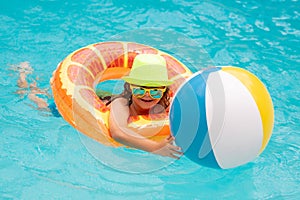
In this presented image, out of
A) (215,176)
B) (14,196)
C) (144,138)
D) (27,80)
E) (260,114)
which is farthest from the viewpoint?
(27,80)

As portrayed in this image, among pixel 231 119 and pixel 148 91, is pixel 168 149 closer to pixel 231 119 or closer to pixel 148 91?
pixel 148 91

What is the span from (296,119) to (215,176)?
125 cm

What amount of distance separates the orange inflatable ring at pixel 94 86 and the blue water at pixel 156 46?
0.24 metres

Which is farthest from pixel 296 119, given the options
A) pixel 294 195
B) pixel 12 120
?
pixel 12 120

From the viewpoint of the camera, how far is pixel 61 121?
5.32 metres

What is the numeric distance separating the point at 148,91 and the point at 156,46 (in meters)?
1.57

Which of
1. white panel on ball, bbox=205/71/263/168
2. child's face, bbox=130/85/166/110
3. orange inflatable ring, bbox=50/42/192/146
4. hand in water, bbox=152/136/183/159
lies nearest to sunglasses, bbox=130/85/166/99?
child's face, bbox=130/85/166/110

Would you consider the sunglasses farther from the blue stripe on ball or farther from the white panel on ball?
the white panel on ball

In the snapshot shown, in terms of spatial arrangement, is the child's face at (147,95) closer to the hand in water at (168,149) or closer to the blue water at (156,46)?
the hand in water at (168,149)

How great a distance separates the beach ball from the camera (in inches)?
136

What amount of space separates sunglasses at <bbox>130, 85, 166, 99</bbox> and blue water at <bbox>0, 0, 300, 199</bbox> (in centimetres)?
67

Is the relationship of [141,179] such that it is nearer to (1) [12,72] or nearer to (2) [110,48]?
(2) [110,48]

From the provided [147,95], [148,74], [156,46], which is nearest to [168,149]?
[147,95]

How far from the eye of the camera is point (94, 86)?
4746 millimetres
